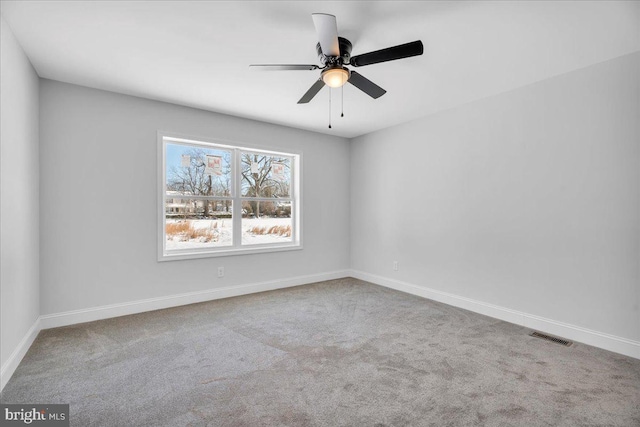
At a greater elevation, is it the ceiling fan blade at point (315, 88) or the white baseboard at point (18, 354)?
the ceiling fan blade at point (315, 88)

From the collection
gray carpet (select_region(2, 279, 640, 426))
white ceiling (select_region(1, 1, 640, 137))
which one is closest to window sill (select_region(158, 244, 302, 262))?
gray carpet (select_region(2, 279, 640, 426))

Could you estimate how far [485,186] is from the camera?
3.57m

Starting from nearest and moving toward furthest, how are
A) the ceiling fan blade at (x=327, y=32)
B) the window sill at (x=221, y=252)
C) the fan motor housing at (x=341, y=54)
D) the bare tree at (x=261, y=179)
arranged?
1. the ceiling fan blade at (x=327, y=32)
2. the fan motor housing at (x=341, y=54)
3. the window sill at (x=221, y=252)
4. the bare tree at (x=261, y=179)

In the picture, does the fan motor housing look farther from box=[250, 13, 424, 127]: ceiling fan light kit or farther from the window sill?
the window sill

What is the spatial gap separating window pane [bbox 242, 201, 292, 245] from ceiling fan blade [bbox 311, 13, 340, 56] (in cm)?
282

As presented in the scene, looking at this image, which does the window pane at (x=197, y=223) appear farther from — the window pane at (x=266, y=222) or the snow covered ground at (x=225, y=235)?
the window pane at (x=266, y=222)

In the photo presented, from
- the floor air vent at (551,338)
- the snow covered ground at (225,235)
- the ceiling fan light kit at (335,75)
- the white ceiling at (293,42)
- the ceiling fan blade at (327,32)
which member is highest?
the white ceiling at (293,42)

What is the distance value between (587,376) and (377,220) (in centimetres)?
314

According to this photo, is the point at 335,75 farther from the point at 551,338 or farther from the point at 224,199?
the point at 551,338

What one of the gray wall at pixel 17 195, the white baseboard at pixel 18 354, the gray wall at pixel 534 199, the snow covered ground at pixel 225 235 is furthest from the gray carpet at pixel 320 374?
the snow covered ground at pixel 225 235

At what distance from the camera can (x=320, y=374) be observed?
2.23m

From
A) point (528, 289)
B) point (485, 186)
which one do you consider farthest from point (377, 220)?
point (528, 289)

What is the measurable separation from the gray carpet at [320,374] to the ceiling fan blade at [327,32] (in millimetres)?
2309

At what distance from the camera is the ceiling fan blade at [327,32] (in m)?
1.79
